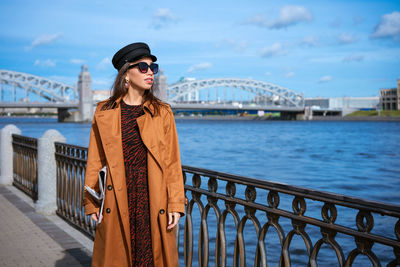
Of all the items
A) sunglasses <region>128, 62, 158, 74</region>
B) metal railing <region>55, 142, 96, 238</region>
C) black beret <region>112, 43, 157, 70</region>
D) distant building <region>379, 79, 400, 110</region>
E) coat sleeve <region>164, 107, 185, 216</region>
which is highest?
distant building <region>379, 79, 400, 110</region>

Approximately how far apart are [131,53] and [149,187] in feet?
2.22

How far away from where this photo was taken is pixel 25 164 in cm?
725

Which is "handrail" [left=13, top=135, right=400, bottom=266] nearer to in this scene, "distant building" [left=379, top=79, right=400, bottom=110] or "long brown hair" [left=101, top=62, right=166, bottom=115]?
"long brown hair" [left=101, top=62, right=166, bottom=115]

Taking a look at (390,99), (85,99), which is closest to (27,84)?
(85,99)

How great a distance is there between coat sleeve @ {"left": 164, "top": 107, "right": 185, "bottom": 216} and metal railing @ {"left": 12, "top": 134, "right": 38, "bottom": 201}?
4.59m

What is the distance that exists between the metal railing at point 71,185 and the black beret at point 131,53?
7.40 ft

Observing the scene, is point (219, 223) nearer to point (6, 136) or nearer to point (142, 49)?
point (142, 49)

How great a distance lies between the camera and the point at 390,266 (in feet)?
5.91

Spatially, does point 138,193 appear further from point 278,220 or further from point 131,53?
point 278,220

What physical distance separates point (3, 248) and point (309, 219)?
3247mm

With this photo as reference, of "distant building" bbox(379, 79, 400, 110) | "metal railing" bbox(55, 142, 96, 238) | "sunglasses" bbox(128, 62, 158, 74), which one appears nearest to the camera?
"sunglasses" bbox(128, 62, 158, 74)

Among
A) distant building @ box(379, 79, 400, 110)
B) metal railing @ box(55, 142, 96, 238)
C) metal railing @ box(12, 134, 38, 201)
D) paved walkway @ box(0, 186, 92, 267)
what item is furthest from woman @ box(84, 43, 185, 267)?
distant building @ box(379, 79, 400, 110)

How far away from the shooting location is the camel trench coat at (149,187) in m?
2.23

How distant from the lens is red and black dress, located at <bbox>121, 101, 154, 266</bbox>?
2279 millimetres
